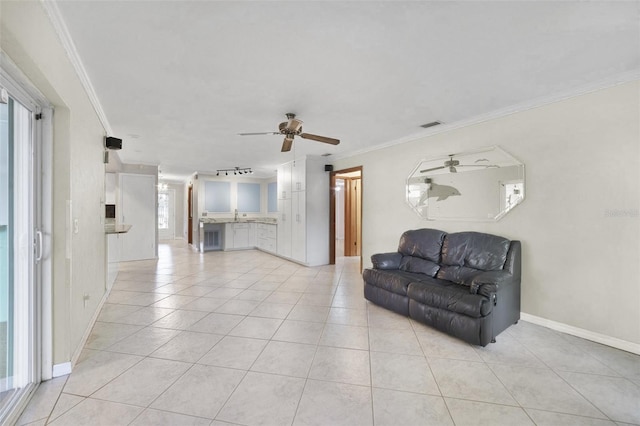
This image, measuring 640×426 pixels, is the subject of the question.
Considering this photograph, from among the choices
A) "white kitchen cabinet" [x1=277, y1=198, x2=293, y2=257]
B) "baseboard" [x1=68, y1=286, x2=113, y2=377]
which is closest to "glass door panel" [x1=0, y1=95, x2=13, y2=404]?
"baseboard" [x1=68, y1=286, x2=113, y2=377]

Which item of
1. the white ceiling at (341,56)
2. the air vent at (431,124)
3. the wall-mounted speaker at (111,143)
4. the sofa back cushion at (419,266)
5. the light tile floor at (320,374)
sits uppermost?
the white ceiling at (341,56)

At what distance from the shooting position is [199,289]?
4.39 meters

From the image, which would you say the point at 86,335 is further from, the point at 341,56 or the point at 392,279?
the point at 341,56

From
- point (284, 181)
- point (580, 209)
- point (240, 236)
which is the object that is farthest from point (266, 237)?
point (580, 209)

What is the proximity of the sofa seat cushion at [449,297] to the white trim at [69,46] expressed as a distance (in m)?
3.62

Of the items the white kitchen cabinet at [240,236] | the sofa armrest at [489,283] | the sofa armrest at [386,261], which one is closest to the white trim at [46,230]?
the sofa armrest at [386,261]

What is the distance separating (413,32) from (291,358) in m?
2.66

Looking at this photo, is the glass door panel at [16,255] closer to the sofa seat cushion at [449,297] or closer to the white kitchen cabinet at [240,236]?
the sofa seat cushion at [449,297]

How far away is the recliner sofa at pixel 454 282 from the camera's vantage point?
8.53ft

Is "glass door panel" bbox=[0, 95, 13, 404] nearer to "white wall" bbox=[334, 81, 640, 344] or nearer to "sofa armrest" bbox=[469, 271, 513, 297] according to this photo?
"sofa armrest" bbox=[469, 271, 513, 297]

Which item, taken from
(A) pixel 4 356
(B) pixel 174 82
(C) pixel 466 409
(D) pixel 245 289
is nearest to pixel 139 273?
(D) pixel 245 289

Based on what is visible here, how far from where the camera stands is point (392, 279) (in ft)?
11.1

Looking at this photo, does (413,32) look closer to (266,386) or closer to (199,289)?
(266,386)

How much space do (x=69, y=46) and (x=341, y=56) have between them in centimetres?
198
